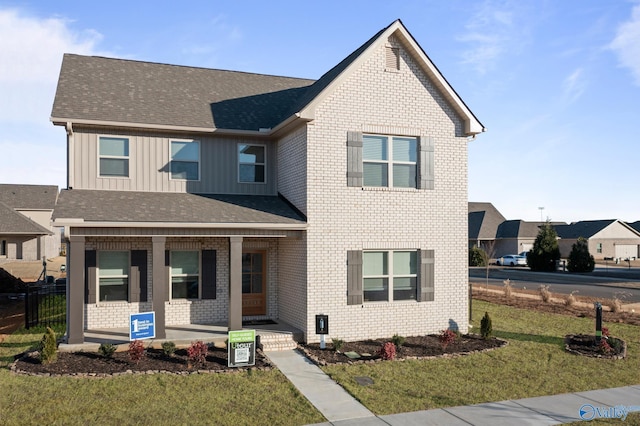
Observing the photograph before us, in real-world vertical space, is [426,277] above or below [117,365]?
above

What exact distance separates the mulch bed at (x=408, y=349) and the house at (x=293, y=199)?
0.50 meters

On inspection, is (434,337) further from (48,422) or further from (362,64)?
(48,422)

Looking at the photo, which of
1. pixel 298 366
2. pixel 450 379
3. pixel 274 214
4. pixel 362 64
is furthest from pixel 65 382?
pixel 362 64

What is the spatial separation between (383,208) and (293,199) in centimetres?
270

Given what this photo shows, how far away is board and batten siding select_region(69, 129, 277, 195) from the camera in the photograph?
50.2ft

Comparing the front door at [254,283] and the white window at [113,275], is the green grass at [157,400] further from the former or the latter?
the front door at [254,283]

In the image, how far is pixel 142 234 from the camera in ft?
43.4

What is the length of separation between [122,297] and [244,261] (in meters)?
3.76

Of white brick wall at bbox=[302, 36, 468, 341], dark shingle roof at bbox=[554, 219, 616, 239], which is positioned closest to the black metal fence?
white brick wall at bbox=[302, 36, 468, 341]

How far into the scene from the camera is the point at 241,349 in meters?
11.9

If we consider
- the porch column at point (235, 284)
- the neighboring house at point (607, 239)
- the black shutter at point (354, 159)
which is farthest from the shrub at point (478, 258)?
the porch column at point (235, 284)

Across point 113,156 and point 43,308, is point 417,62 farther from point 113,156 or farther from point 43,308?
point 43,308

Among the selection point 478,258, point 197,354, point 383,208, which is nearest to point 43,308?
point 197,354

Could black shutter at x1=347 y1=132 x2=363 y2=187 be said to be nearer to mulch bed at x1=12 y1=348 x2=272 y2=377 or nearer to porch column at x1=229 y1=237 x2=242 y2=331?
porch column at x1=229 y1=237 x2=242 y2=331
